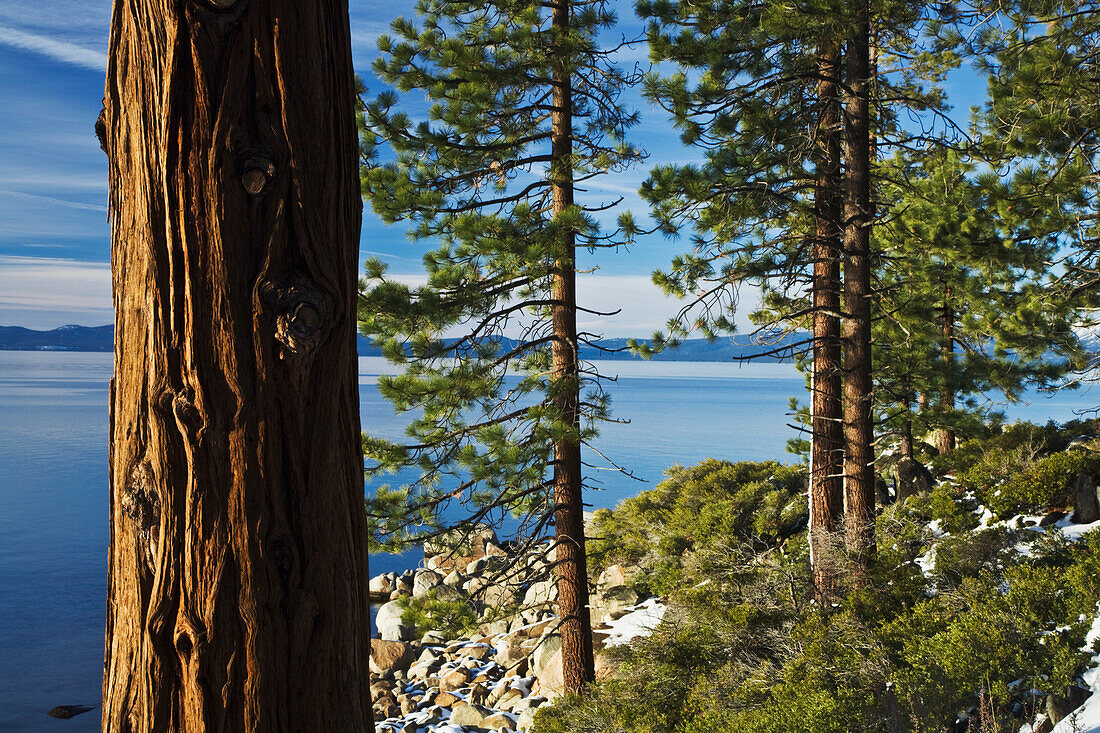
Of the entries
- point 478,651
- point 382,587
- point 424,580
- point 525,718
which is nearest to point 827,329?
point 525,718

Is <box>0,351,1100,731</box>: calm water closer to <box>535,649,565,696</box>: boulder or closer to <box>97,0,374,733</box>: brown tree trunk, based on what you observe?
<box>535,649,565,696</box>: boulder

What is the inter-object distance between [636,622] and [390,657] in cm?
411

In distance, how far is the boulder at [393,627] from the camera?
40.0 feet

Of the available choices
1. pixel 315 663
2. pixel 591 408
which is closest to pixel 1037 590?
pixel 591 408

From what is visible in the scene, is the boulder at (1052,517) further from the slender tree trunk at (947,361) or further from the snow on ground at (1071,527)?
the slender tree trunk at (947,361)

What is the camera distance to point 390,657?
11.3m

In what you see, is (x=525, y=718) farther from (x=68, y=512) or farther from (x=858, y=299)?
(x=68, y=512)

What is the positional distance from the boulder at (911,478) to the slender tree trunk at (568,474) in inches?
245

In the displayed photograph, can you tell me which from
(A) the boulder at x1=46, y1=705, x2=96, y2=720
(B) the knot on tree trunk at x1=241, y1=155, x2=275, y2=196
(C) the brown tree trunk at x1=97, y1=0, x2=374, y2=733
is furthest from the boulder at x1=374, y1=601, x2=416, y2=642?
(B) the knot on tree trunk at x1=241, y1=155, x2=275, y2=196

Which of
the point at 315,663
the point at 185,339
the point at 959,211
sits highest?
the point at 959,211

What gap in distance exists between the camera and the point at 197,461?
1.76 m

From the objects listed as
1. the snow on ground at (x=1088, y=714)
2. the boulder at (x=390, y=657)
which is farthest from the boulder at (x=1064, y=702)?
the boulder at (x=390, y=657)

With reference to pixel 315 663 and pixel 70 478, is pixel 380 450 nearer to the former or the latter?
pixel 315 663

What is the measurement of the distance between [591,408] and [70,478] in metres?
25.6
